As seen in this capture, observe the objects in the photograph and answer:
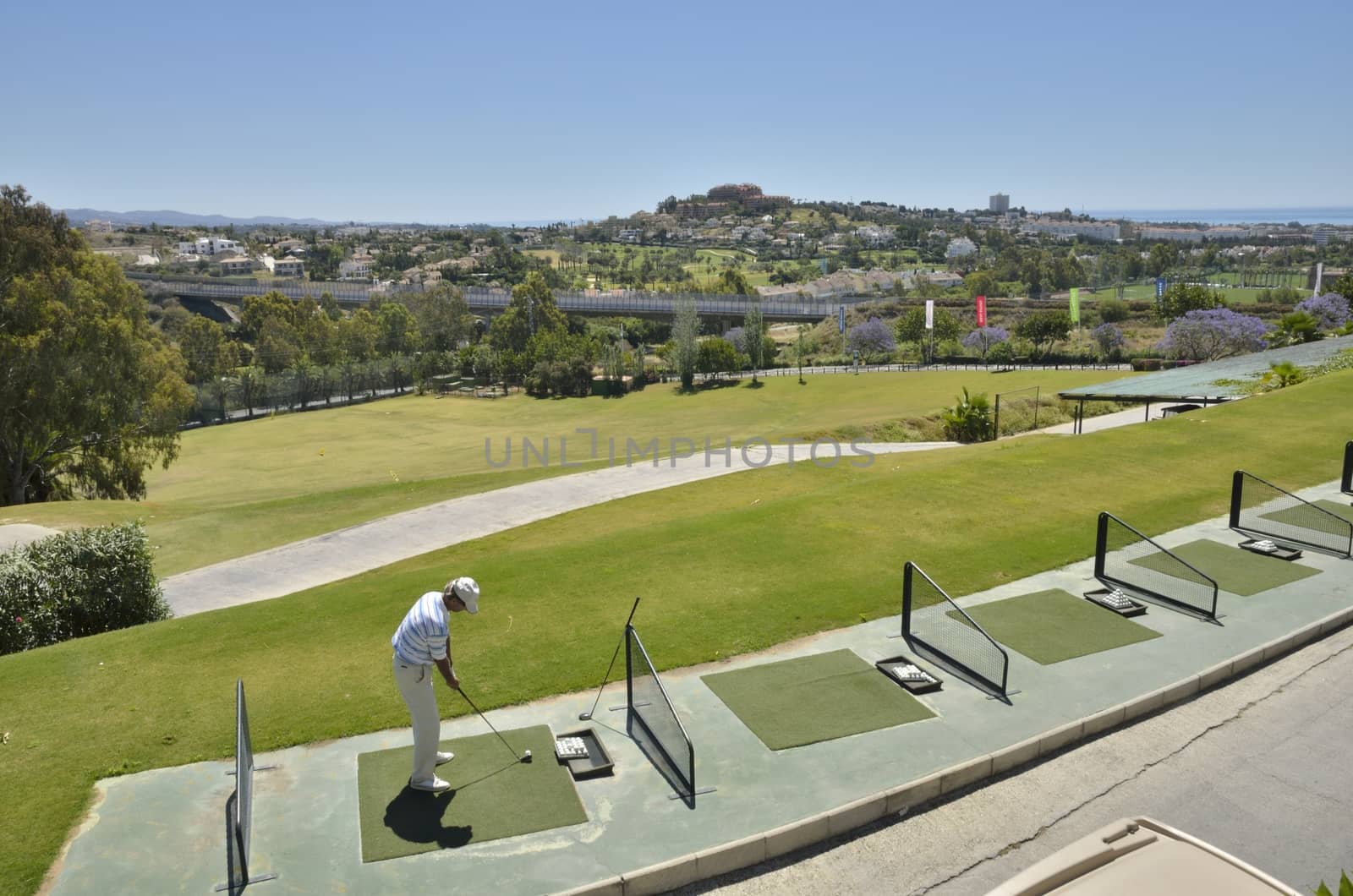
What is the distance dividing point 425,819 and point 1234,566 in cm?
1275

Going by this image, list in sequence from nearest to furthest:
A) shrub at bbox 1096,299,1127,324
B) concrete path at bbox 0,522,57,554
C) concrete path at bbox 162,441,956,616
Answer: concrete path at bbox 162,441,956,616 → concrete path at bbox 0,522,57,554 → shrub at bbox 1096,299,1127,324

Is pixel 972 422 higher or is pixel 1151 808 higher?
pixel 1151 808

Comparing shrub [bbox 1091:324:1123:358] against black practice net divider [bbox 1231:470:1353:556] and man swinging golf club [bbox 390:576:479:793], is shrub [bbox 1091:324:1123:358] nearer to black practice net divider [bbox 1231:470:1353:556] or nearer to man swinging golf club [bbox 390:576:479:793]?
black practice net divider [bbox 1231:470:1353:556]

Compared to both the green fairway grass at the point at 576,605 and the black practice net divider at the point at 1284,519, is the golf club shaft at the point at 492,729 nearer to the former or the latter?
the green fairway grass at the point at 576,605

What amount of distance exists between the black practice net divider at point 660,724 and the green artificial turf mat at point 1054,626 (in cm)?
408

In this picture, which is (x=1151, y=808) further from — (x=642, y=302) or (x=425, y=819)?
(x=642, y=302)

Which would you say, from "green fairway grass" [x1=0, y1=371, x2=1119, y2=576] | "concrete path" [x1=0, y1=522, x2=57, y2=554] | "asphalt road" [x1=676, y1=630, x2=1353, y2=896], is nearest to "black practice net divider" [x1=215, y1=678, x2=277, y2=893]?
"asphalt road" [x1=676, y1=630, x2=1353, y2=896]

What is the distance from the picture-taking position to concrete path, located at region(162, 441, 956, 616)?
18891 millimetres

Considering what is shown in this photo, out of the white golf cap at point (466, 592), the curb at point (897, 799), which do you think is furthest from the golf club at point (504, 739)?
the curb at point (897, 799)

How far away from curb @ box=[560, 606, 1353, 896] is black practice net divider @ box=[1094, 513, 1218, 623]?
1276mm

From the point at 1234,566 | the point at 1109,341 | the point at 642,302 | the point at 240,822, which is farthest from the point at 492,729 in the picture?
the point at 642,302

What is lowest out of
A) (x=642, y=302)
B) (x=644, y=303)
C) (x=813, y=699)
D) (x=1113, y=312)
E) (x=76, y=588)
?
(x=1113, y=312)

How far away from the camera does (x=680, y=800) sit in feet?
26.4

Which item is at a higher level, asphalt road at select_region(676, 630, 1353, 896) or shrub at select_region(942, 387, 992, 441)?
asphalt road at select_region(676, 630, 1353, 896)
